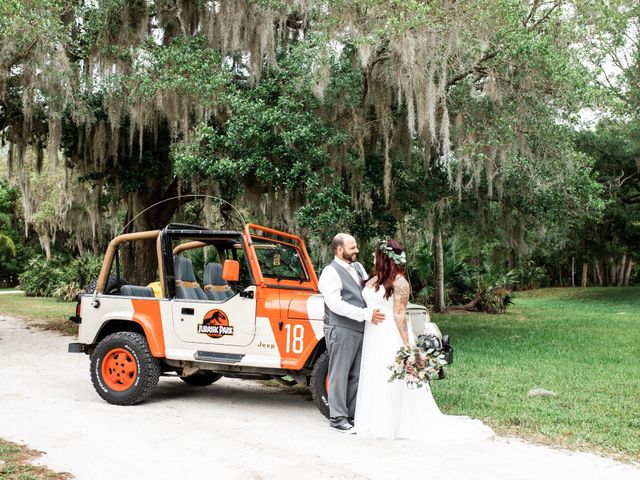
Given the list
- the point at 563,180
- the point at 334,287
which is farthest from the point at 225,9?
the point at 334,287

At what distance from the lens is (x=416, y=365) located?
6.34 metres

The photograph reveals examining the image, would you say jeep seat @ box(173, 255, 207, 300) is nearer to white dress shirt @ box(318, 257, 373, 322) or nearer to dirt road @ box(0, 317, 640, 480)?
dirt road @ box(0, 317, 640, 480)

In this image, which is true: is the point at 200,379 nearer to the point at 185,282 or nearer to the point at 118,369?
the point at 118,369

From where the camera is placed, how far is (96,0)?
14.2 m

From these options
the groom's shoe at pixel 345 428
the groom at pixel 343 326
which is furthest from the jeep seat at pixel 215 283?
the groom's shoe at pixel 345 428

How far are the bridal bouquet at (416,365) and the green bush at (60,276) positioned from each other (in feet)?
78.8

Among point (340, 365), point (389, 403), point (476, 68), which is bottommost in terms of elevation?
point (389, 403)

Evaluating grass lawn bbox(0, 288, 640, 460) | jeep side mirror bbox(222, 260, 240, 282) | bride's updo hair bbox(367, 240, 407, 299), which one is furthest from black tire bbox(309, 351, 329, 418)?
grass lawn bbox(0, 288, 640, 460)

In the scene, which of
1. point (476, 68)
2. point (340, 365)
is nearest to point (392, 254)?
point (340, 365)

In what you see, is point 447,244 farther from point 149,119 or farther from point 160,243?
point 160,243

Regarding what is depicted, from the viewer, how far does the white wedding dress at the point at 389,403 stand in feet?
21.0

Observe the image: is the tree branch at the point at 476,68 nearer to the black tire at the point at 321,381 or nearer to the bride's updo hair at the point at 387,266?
the bride's updo hair at the point at 387,266

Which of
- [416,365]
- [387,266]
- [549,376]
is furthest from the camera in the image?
[549,376]

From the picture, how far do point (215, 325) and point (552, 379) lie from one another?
5158 millimetres
